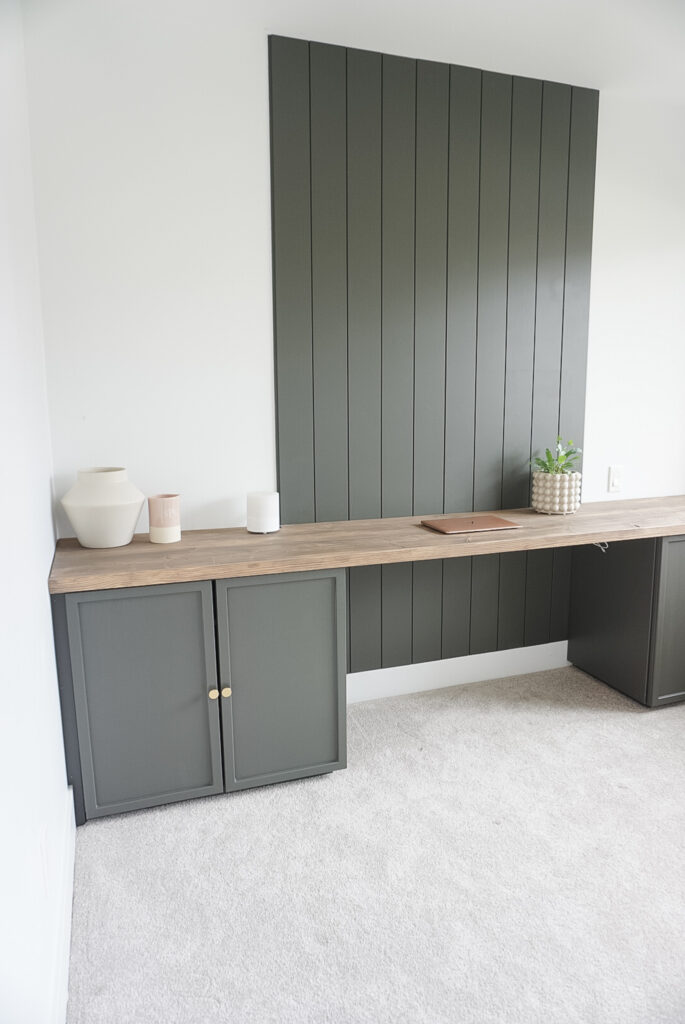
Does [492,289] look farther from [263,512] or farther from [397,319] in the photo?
[263,512]

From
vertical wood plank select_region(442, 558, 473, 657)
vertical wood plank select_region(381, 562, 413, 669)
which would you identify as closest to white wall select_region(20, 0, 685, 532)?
vertical wood plank select_region(381, 562, 413, 669)

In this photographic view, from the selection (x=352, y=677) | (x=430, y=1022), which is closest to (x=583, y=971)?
(x=430, y=1022)

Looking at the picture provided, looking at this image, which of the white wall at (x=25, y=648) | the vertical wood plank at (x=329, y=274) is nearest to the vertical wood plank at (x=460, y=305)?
the vertical wood plank at (x=329, y=274)

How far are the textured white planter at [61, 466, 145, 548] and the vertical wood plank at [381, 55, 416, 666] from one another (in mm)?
977

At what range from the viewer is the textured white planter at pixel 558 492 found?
2713mm

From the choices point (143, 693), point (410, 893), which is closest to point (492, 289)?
point (143, 693)

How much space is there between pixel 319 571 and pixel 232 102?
1569 millimetres

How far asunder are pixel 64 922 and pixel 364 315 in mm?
2032

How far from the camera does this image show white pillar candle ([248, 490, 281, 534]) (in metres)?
2.35

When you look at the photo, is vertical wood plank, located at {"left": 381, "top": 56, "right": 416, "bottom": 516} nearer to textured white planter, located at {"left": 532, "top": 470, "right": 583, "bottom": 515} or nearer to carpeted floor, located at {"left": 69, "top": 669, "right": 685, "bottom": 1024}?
textured white planter, located at {"left": 532, "top": 470, "right": 583, "bottom": 515}

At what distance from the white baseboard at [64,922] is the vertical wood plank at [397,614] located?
128 cm

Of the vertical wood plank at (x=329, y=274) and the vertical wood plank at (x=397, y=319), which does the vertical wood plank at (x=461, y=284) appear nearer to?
the vertical wood plank at (x=397, y=319)

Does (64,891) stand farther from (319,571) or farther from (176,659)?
(319,571)

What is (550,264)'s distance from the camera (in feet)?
9.21
